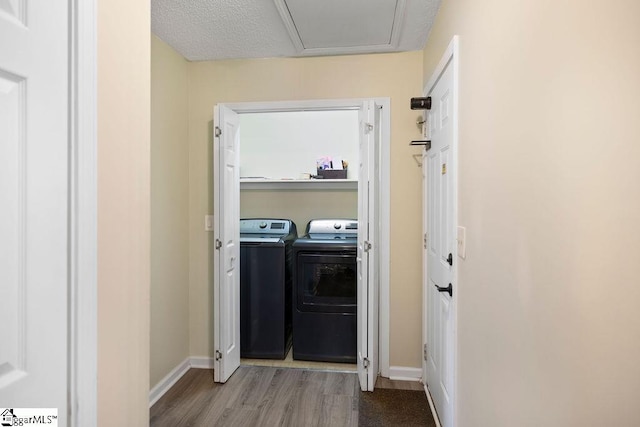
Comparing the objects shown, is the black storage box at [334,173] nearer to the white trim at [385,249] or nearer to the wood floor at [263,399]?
the white trim at [385,249]

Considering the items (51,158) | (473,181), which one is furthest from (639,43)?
(51,158)

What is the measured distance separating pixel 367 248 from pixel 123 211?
1651 millimetres

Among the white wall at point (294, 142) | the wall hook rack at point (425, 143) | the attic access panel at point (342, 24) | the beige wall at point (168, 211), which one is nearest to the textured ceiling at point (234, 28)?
the attic access panel at point (342, 24)

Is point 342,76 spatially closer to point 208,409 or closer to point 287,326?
point 287,326

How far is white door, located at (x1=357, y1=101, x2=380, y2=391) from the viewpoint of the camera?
91.0 inches

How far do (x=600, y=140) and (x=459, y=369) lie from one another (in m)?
1.25

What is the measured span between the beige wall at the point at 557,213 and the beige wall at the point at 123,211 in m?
1.16

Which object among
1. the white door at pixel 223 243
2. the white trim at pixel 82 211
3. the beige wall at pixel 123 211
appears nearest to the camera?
the white trim at pixel 82 211

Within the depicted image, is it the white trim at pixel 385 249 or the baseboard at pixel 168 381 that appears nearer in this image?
the baseboard at pixel 168 381

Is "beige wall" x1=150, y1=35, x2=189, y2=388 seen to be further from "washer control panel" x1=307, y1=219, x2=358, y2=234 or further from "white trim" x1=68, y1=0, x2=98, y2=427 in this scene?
"white trim" x1=68, y1=0, x2=98, y2=427

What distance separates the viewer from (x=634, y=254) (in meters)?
0.59

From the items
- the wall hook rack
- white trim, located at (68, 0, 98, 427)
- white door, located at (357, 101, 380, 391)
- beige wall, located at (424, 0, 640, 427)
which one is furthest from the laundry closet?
white trim, located at (68, 0, 98, 427)

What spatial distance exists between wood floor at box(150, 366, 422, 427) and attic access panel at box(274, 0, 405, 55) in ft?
8.08

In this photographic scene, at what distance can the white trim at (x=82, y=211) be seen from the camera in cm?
82
